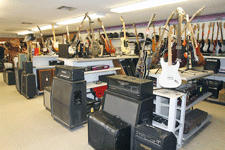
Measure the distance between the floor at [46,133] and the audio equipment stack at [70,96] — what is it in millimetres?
222

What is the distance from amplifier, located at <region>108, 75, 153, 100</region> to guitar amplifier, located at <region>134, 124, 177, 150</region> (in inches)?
16.9

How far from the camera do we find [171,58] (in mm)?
2643

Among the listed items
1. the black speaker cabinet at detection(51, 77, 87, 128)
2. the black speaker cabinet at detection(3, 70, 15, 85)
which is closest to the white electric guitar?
the black speaker cabinet at detection(51, 77, 87, 128)

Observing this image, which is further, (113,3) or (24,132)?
(113,3)

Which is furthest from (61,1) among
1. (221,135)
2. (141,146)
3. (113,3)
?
(221,135)

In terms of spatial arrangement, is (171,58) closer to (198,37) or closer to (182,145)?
(182,145)

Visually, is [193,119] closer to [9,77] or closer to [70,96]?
[70,96]

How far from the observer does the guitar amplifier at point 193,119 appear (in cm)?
272

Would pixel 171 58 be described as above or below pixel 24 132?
above

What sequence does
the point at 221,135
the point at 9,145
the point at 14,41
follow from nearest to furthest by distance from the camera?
the point at 9,145 → the point at 221,135 → the point at 14,41

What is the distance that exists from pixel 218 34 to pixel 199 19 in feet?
2.52

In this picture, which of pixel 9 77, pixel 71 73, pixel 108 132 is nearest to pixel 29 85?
pixel 71 73

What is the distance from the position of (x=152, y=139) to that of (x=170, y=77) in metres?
1.13

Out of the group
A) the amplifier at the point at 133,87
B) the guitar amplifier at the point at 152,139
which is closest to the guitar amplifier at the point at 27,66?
the amplifier at the point at 133,87
